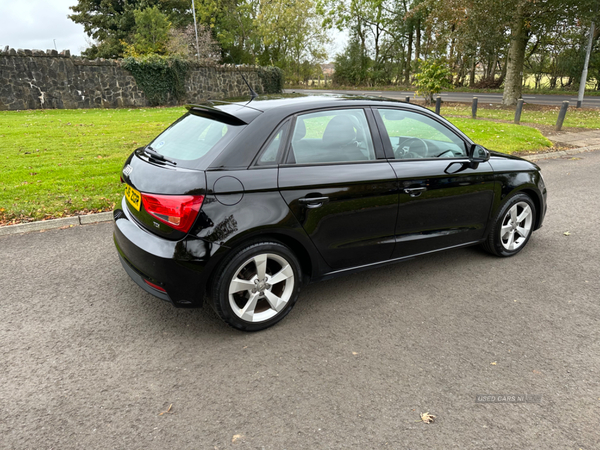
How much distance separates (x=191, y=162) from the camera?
312 cm

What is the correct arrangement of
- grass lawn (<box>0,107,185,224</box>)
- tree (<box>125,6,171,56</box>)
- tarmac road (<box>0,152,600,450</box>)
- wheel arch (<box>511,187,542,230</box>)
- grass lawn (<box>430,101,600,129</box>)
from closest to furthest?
tarmac road (<box>0,152,600,450</box>) < wheel arch (<box>511,187,542,230</box>) < grass lawn (<box>0,107,185,224</box>) < grass lawn (<box>430,101,600,129</box>) < tree (<box>125,6,171,56</box>)

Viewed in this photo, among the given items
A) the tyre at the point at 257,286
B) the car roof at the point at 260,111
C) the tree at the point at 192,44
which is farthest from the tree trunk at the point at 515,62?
the tree at the point at 192,44

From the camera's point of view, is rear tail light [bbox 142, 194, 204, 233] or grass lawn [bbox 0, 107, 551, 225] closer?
rear tail light [bbox 142, 194, 204, 233]

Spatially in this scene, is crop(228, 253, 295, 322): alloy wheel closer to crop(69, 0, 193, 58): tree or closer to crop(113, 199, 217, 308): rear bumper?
crop(113, 199, 217, 308): rear bumper

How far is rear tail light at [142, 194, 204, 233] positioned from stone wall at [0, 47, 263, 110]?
16.4m

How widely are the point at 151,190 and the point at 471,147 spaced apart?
116 inches

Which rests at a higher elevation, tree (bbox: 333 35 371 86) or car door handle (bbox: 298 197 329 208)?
tree (bbox: 333 35 371 86)

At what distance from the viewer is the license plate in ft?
10.5

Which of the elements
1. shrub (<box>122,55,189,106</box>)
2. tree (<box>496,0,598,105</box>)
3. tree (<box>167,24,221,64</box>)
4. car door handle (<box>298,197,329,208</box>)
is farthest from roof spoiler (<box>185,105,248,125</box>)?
tree (<box>167,24,221,64</box>)

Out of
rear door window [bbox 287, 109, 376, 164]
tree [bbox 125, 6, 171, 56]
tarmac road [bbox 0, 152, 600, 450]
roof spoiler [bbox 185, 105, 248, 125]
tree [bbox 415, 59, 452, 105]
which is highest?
tree [bbox 125, 6, 171, 56]

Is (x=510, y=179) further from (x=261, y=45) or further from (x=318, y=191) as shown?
(x=261, y=45)

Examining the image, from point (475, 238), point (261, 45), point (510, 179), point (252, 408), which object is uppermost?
point (261, 45)

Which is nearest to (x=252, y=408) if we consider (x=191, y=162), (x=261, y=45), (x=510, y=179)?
(x=191, y=162)

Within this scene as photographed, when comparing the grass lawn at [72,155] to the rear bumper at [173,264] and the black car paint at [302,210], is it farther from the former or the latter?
the rear bumper at [173,264]
